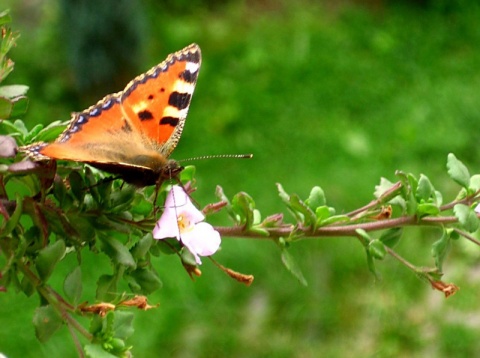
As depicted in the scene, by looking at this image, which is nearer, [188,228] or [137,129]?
[188,228]

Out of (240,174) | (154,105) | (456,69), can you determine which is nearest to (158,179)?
(154,105)

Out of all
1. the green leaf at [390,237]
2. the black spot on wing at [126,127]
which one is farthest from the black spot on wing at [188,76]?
the green leaf at [390,237]

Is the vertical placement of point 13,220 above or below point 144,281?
above

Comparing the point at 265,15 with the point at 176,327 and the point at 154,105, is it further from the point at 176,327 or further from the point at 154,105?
the point at 154,105

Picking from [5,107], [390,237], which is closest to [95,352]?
[5,107]

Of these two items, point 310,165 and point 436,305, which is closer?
point 436,305

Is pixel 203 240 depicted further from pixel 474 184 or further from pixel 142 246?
pixel 474 184

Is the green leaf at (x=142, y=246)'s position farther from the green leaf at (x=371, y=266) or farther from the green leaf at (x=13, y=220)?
the green leaf at (x=371, y=266)
